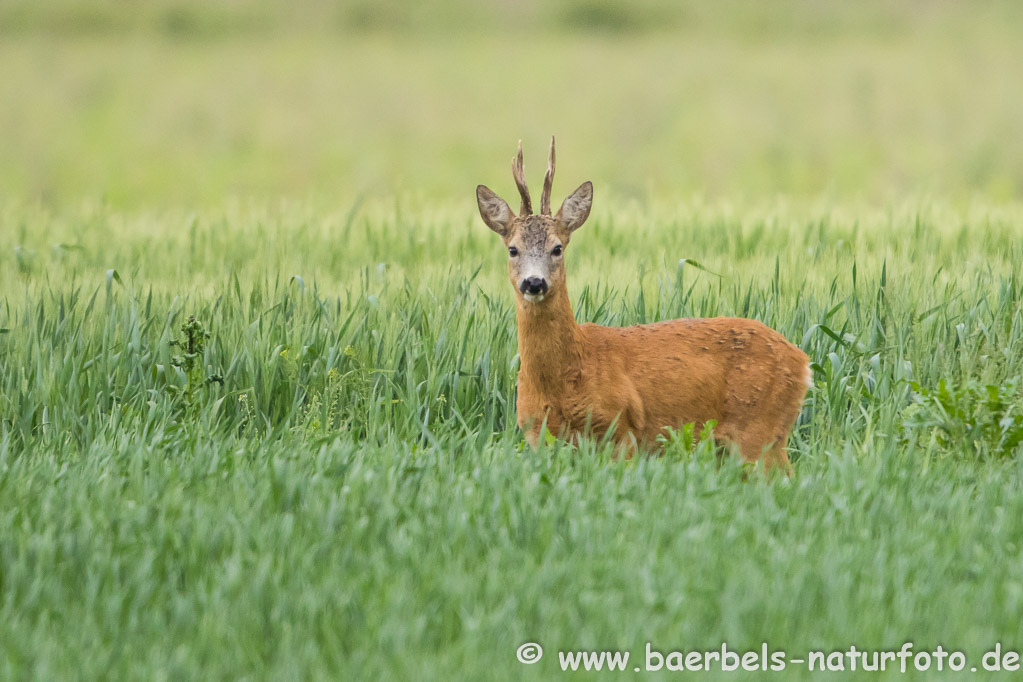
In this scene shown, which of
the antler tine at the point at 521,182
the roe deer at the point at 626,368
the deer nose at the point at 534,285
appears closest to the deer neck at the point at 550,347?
the roe deer at the point at 626,368

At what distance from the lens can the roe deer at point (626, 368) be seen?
16.7 ft

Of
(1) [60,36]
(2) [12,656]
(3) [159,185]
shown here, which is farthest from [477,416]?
(1) [60,36]

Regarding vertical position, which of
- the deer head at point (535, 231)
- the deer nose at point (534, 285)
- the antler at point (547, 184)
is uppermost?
the antler at point (547, 184)

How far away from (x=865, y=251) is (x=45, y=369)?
535 centimetres

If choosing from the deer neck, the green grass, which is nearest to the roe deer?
the deer neck

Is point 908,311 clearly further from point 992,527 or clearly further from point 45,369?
point 45,369

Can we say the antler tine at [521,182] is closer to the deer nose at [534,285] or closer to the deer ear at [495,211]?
the deer ear at [495,211]

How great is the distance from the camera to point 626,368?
17.2 ft

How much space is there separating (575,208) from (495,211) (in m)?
0.35

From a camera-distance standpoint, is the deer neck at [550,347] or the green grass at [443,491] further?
the deer neck at [550,347]

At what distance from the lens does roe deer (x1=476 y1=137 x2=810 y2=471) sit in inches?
201

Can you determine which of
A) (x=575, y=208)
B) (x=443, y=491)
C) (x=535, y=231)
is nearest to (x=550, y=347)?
(x=535, y=231)

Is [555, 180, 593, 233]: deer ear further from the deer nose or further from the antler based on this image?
the deer nose

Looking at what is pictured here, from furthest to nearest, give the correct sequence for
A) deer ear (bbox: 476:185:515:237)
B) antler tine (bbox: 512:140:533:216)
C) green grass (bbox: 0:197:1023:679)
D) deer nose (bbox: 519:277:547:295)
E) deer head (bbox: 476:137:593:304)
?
1. deer ear (bbox: 476:185:515:237)
2. antler tine (bbox: 512:140:533:216)
3. deer head (bbox: 476:137:593:304)
4. deer nose (bbox: 519:277:547:295)
5. green grass (bbox: 0:197:1023:679)
